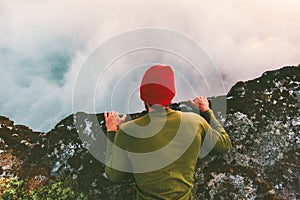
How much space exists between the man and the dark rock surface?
1709 millimetres

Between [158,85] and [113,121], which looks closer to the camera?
[158,85]

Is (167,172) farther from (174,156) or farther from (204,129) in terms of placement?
(204,129)

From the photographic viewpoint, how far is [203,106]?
8.35 metres

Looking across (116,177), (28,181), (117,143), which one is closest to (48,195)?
(28,181)

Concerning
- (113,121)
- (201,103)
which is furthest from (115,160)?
(201,103)

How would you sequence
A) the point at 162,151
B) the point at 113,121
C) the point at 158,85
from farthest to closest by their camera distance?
the point at 113,121, the point at 162,151, the point at 158,85

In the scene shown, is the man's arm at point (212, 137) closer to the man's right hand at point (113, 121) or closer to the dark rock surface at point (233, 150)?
the dark rock surface at point (233, 150)

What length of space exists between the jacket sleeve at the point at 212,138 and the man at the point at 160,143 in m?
0.10

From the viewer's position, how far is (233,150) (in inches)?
340

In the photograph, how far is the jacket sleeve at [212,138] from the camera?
717 cm

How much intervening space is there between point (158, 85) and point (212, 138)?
163 cm

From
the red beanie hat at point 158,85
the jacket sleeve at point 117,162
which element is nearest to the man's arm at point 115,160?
the jacket sleeve at point 117,162

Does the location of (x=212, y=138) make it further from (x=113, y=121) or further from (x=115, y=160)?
(x=113, y=121)

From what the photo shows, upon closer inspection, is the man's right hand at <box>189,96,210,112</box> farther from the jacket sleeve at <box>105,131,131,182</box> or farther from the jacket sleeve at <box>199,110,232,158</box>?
the jacket sleeve at <box>105,131,131,182</box>
